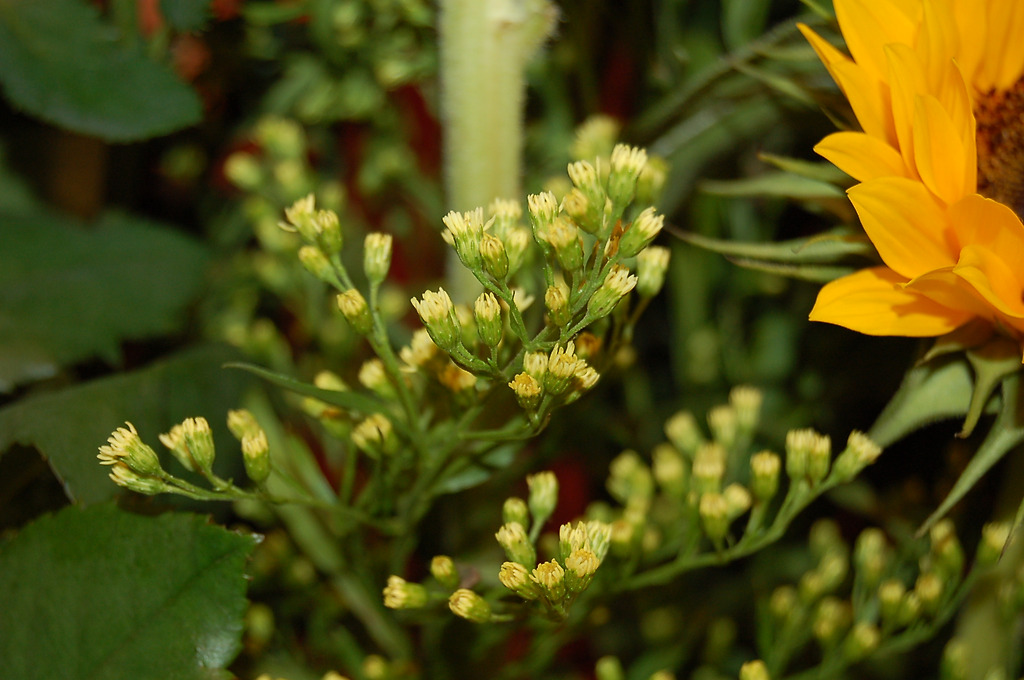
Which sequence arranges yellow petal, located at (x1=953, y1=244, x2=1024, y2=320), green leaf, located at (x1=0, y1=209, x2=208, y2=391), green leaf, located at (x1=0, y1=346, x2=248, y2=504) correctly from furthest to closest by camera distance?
green leaf, located at (x1=0, y1=209, x2=208, y2=391), green leaf, located at (x1=0, y1=346, x2=248, y2=504), yellow petal, located at (x1=953, y1=244, x2=1024, y2=320)

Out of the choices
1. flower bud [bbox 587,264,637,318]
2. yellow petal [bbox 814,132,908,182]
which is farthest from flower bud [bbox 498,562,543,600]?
yellow petal [bbox 814,132,908,182]

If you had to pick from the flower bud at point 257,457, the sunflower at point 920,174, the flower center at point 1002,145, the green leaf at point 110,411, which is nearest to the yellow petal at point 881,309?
the sunflower at point 920,174

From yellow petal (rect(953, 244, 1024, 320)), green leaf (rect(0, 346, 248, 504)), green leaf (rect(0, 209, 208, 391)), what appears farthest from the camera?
green leaf (rect(0, 209, 208, 391))

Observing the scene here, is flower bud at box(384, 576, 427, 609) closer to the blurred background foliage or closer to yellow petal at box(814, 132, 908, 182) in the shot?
the blurred background foliage

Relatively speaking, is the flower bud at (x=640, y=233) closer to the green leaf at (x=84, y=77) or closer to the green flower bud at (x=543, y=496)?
the green flower bud at (x=543, y=496)

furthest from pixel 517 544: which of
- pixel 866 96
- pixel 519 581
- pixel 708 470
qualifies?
pixel 866 96
